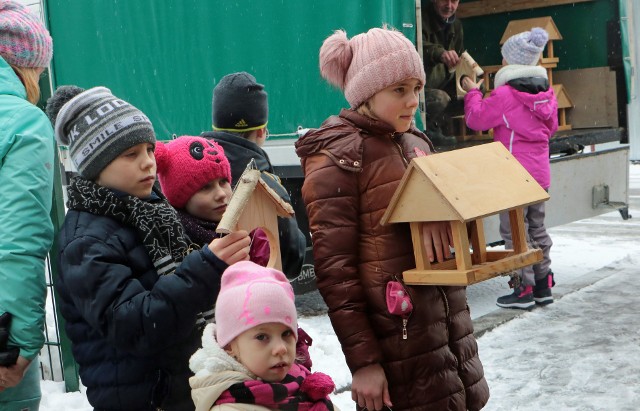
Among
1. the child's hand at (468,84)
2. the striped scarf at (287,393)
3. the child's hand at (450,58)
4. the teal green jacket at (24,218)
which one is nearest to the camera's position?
the striped scarf at (287,393)

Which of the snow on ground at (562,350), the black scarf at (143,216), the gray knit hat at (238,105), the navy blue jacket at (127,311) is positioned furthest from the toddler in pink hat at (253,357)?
the snow on ground at (562,350)

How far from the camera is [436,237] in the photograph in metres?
2.83

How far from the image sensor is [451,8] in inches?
291

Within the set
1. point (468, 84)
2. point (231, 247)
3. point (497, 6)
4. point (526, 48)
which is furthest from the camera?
point (497, 6)

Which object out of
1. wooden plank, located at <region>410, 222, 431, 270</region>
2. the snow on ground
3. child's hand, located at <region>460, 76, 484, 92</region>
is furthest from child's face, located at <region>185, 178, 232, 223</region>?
child's hand, located at <region>460, 76, 484, 92</region>

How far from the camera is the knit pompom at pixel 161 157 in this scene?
2.86 meters

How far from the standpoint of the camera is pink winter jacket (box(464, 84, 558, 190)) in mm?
6660

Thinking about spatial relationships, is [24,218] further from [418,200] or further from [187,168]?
[418,200]

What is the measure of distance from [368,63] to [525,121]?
396 centimetres

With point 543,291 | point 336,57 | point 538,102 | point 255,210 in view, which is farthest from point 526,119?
point 255,210

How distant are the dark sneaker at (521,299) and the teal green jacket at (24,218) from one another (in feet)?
15.7

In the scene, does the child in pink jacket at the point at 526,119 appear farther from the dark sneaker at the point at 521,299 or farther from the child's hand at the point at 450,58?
the child's hand at the point at 450,58

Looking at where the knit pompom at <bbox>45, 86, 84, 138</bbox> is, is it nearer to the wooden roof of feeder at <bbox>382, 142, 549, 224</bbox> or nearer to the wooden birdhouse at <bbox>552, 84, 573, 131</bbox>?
the wooden roof of feeder at <bbox>382, 142, 549, 224</bbox>

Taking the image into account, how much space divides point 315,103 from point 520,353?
234 centimetres
